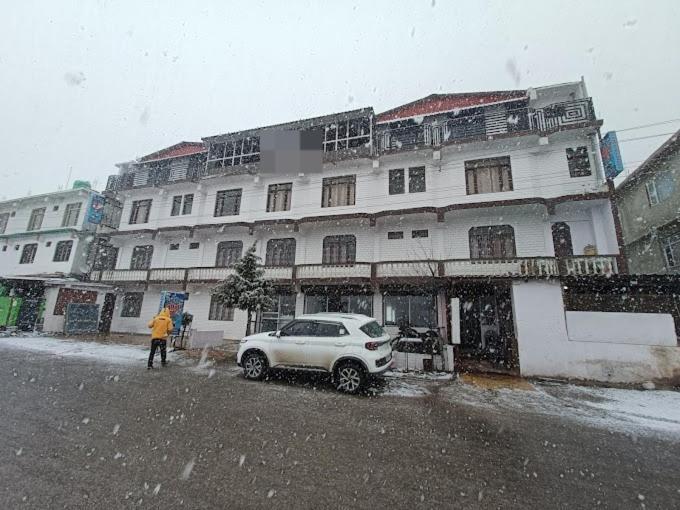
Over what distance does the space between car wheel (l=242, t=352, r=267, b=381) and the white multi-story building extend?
21.6 ft

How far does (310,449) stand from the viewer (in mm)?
4078

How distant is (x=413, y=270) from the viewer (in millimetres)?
13883

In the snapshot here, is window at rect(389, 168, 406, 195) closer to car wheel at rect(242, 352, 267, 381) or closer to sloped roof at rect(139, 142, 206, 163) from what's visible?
car wheel at rect(242, 352, 267, 381)

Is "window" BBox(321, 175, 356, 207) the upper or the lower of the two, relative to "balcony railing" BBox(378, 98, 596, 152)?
lower

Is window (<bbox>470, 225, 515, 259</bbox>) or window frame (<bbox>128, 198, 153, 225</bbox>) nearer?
window (<bbox>470, 225, 515, 259</bbox>)

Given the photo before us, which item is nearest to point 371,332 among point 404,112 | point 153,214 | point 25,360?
point 25,360

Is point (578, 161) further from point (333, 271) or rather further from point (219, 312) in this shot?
point (219, 312)

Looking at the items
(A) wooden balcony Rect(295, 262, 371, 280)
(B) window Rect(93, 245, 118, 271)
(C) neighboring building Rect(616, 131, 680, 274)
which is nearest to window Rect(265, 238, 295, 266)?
(A) wooden balcony Rect(295, 262, 371, 280)

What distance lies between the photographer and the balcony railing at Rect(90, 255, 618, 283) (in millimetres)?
11273

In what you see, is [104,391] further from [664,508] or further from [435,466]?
[664,508]

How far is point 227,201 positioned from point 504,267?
16.9m

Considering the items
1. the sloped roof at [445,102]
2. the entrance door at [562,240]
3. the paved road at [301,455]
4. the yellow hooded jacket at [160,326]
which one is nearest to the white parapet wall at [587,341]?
the entrance door at [562,240]

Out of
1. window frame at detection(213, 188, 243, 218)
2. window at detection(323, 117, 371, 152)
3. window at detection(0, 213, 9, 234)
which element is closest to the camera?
window at detection(323, 117, 371, 152)

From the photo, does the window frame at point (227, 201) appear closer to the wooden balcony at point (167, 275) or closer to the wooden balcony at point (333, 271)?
the wooden balcony at point (167, 275)
